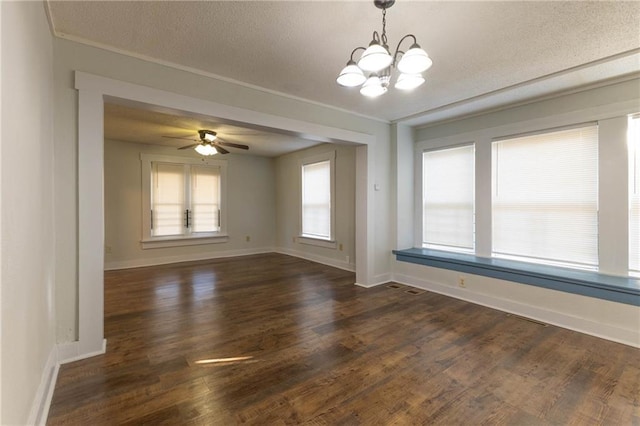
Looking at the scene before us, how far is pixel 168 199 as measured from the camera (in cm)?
638

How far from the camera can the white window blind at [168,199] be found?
6219mm

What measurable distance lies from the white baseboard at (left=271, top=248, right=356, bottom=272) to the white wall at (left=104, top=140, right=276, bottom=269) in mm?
547

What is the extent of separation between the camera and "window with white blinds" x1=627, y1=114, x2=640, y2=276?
2959 mm

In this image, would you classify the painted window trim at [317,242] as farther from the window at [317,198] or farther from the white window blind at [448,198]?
the white window blind at [448,198]

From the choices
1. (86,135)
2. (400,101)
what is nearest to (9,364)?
(86,135)

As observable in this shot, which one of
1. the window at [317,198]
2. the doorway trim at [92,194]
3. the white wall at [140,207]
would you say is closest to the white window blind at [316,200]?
the window at [317,198]

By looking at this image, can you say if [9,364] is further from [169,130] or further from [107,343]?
[169,130]

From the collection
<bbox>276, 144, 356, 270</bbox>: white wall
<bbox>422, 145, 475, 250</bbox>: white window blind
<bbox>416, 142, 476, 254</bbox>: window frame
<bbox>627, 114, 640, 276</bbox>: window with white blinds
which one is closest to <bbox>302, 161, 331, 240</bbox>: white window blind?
<bbox>276, 144, 356, 270</bbox>: white wall

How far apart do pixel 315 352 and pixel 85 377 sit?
171cm

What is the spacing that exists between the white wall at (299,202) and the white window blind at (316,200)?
22 cm

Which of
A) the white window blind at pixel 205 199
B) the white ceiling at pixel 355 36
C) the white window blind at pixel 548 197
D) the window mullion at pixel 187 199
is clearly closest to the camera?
the white ceiling at pixel 355 36

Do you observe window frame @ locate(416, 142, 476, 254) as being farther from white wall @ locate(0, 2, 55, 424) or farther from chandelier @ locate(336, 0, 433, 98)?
white wall @ locate(0, 2, 55, 424)

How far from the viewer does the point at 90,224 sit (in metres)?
2.40

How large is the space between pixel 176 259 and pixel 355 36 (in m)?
5.86
